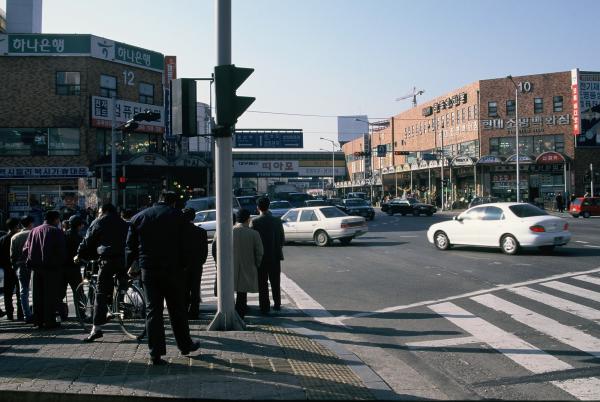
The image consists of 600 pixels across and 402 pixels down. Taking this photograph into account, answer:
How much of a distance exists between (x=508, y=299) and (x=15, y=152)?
34.3 m

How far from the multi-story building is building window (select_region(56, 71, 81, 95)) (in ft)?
105

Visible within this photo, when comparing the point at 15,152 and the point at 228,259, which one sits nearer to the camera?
the point at 228,259

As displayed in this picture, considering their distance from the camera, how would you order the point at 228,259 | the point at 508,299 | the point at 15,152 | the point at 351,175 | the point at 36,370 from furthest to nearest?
the point at 351,175 → the point at 15,152 → the point at 508,299 → the point at 228,259 → the point at 36,370

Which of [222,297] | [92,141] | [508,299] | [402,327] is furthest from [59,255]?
[92,141]

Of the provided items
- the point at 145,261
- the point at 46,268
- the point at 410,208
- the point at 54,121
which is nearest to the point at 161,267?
the point at 145,261

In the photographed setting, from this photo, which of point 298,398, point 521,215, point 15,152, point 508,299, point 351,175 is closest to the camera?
point 298,398

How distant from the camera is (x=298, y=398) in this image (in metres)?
4.98

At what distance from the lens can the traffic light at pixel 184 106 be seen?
303 inches

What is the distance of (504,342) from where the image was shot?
7.23 metres

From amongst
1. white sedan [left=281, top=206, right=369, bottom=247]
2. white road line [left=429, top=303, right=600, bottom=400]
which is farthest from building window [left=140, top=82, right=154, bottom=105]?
white road line [left=429, top=303, right=600, bottom=400]

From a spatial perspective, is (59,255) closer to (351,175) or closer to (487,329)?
(487,329)

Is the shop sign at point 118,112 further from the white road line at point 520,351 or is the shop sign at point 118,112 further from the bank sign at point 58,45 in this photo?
the white road line at point 520,351

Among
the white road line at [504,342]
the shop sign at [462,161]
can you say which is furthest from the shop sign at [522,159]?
the white road line at [504,342]

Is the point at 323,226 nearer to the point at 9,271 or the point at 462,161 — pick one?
the point at 9,271
